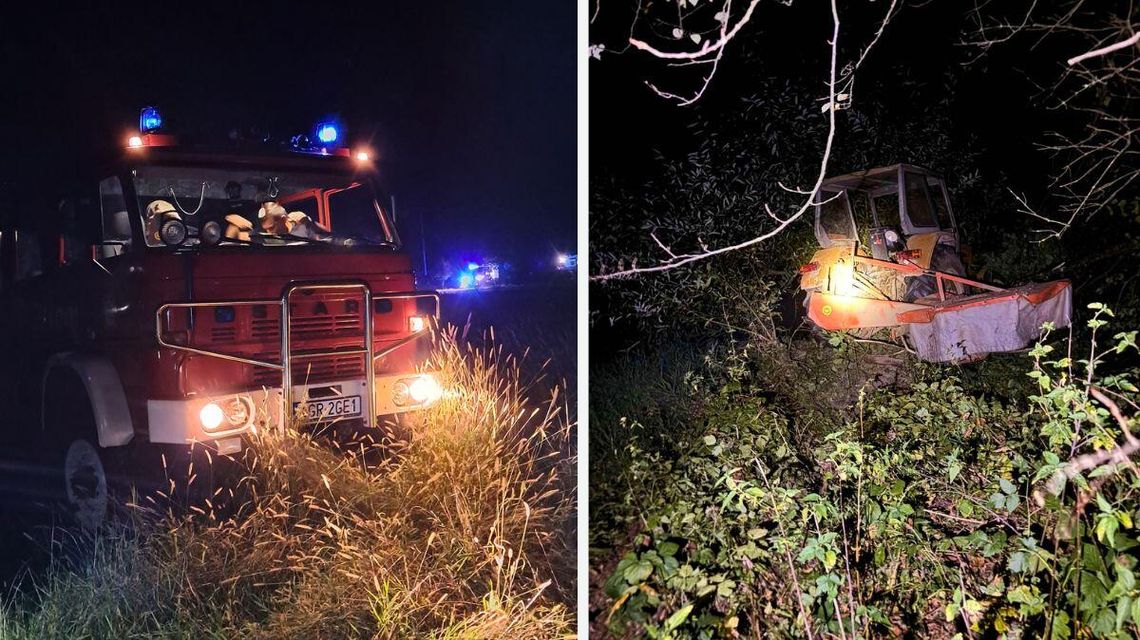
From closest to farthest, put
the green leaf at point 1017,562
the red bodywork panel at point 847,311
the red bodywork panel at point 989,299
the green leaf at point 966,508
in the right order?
the green leaf at point 1017,562 → the green leaf at point 966,508 → the red bodywork panel at point 989,299 → the red bodywork panel at point 847,311

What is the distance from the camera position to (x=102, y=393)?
2.28 meters

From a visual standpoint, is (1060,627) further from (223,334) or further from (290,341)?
(223,334)

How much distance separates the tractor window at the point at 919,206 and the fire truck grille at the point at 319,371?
12.4 ft

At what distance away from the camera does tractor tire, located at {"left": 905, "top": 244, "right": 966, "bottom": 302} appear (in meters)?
4.68

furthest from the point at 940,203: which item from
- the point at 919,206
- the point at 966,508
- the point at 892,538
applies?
the point at 892,538

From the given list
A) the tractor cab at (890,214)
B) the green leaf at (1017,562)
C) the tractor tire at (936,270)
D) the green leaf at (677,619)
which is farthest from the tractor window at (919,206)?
the green leaf at (677,619)

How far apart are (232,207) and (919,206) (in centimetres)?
406

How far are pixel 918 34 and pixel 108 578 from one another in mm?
4542

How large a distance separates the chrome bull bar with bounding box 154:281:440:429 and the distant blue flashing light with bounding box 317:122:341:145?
0.45m

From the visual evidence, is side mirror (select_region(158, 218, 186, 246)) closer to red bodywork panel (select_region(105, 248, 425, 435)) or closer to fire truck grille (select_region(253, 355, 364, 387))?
red bodywork panel (select_region(105, 248, 425, 435))

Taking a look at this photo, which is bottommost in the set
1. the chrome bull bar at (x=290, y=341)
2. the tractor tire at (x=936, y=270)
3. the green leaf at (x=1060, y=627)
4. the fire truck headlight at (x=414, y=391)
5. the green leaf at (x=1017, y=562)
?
the green leaf at (x=1060, y=627)

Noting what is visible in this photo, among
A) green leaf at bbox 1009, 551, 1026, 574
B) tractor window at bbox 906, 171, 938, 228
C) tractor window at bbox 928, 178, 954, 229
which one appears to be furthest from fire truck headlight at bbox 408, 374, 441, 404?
tractor window at bbox 928, 178, 954, 229

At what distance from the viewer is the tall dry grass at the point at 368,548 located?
207 cm

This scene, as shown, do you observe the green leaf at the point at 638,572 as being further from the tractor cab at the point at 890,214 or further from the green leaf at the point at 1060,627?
the tractor cab at the point at 890,214
